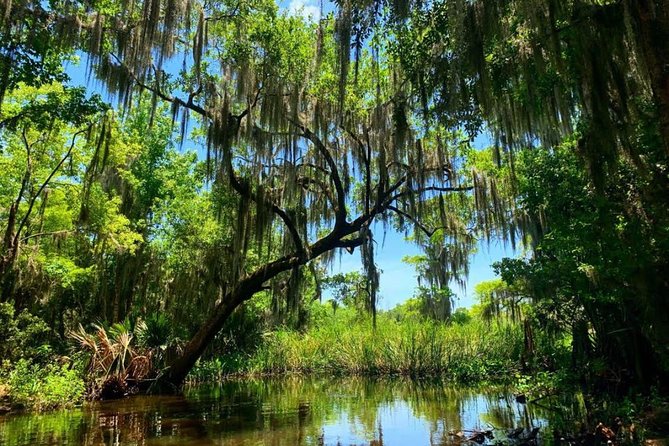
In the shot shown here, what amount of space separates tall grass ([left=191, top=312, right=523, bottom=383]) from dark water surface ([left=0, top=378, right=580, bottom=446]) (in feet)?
11.3

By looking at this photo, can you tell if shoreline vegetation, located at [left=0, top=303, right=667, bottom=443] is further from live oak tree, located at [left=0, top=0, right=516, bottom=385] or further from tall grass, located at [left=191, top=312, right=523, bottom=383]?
live oak tree, located at [left=0, top=0, right=516, bottom=385]

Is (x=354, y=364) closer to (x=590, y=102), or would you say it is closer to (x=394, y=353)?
(x=394, y=353)

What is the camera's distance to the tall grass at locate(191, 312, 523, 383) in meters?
15.7

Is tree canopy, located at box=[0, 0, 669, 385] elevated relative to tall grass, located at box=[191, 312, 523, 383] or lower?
elevated

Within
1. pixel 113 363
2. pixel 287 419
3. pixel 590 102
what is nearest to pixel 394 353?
pixel 287 419

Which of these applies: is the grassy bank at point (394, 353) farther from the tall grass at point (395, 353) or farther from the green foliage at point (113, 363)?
the green foliage at point (113, 363)

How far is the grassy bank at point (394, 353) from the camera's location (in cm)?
1566

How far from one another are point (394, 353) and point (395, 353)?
0.04 metres

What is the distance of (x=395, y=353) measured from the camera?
54.6 ft

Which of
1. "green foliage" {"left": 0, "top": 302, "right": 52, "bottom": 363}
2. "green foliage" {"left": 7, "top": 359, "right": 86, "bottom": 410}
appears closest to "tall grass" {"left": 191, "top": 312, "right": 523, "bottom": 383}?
"green foliage" {"left": 0, "top": 302, "right": 52, "bottom": 363}

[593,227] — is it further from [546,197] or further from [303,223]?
[303,223]

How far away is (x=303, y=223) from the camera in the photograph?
1253 centimetres

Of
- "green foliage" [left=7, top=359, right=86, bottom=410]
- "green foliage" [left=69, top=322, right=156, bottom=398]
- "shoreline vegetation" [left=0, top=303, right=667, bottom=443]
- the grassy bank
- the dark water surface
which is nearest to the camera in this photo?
the dark water surface

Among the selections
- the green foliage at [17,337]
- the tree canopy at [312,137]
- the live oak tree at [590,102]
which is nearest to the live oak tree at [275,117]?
the tree canopy at [312,137]
